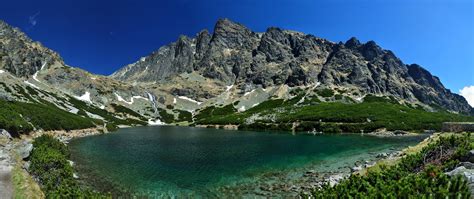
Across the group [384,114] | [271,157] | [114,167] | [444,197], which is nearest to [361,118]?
[384,114]

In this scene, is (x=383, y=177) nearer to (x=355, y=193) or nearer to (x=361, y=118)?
(x=355, y=193)

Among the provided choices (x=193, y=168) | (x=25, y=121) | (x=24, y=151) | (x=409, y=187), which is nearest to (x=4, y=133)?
(x=25, y=121)

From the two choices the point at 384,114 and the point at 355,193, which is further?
the point at 384,114

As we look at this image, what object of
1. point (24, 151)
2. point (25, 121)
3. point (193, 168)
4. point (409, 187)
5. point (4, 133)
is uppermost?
point (25, 121)

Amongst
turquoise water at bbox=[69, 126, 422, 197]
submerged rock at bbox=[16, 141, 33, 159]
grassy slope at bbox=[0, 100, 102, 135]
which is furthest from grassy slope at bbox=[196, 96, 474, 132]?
submerged rock at bbox=[16, 141, 33, 159]

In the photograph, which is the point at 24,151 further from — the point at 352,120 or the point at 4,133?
the point at 352,120

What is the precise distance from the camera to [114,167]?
39.7m

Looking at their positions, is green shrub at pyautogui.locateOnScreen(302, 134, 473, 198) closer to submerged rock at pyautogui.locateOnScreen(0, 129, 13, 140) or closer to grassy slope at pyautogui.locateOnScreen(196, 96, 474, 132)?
submerged rock at pyautogui.locateOnScreen(0, 129, 13, 140)

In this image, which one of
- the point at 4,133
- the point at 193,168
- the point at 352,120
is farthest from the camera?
the point at 352,120

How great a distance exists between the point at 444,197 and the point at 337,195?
5.61m

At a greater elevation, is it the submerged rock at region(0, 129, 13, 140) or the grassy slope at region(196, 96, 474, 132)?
the grassy slope at region(196, 96, 474, 132)

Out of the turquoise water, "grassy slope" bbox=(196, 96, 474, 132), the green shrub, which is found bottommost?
the turquoise water

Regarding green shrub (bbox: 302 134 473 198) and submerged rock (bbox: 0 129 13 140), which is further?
submerged rock (bbox: 0 129 13 140)

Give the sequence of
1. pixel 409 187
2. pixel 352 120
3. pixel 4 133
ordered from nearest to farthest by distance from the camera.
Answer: pixel 409 187
pixel 4 133
pixel 352 120
